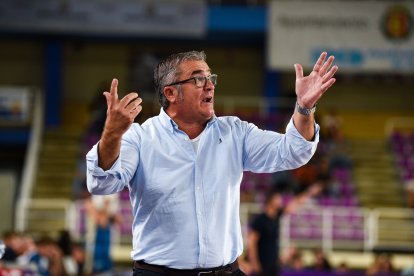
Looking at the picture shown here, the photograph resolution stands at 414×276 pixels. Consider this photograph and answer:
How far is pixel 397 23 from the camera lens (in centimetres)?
2548

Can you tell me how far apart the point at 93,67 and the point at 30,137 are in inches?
145

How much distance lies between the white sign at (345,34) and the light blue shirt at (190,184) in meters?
19.5

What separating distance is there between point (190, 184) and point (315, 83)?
753mm

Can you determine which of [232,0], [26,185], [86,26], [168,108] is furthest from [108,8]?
[168,108]

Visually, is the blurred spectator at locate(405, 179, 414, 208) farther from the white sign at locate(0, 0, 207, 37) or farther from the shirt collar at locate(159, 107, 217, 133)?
the shirt collar at locate(159, 107, 217, 133)

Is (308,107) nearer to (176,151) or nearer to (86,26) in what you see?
(176,151)

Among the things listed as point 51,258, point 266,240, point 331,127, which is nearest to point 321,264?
point 266,240

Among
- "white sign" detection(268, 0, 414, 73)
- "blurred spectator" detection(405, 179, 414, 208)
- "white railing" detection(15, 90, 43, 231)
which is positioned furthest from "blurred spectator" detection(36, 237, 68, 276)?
"white sign" detection(268, 0, 414, 73)

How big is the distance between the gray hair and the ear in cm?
3

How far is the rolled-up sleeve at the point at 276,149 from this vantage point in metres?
5.21

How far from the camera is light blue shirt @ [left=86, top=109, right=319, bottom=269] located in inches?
207

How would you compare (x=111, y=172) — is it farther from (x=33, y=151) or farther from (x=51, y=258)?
(x=33, y=151)

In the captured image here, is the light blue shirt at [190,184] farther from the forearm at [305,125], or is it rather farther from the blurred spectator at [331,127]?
the blurred spectator at [331,127]

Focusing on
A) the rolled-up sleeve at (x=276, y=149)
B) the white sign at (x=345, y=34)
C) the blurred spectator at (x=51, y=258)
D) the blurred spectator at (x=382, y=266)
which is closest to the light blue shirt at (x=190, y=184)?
the rolled-up sleeve at (x=276, y=149)
